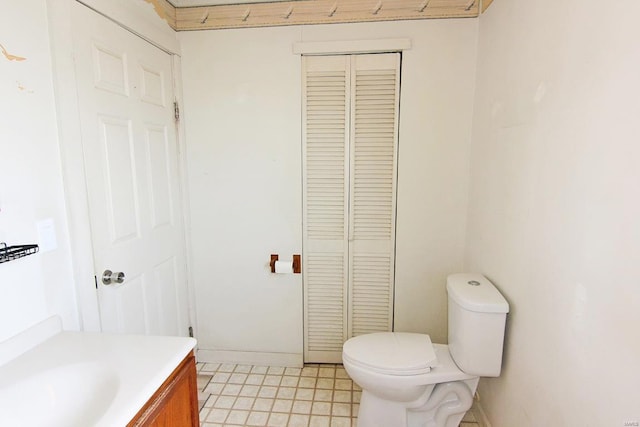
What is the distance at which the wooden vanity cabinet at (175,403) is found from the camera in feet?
3.11

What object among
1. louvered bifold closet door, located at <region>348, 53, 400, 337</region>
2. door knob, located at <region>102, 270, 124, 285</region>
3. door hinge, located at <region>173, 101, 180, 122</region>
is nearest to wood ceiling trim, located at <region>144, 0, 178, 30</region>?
door hinge, located at <region>173, 101, 180, 122</region>

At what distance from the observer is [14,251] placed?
1069mm

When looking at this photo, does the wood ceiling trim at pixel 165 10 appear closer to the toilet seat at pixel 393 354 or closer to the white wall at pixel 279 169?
the white wall at pixel 279 169

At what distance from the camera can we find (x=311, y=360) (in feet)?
7.82

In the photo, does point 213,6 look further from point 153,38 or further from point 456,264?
point 456,264

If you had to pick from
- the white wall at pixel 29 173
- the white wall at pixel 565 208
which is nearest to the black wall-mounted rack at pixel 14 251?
the white wall at pixel 29 173

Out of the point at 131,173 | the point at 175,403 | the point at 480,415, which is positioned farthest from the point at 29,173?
the point at 480,415

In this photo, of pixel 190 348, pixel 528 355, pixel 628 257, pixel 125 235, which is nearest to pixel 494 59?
pixel 628 257

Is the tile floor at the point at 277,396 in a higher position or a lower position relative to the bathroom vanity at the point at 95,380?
lower

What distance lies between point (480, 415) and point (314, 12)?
235 cm

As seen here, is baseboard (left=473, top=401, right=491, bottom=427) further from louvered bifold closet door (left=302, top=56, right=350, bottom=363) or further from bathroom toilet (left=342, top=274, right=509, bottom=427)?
louvered bifold closet door (left=302, top=56, right=350, bottom=363)

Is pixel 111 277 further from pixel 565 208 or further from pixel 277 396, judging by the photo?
pixel 565 208

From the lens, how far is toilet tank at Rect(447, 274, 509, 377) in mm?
1503

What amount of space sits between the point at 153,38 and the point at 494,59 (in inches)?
67.6
